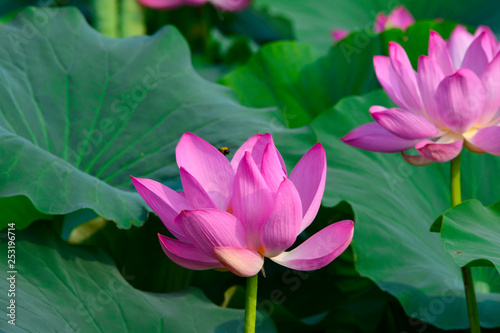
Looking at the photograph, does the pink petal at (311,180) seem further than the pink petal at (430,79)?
No

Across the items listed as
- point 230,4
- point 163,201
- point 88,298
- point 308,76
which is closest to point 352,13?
point 230,4

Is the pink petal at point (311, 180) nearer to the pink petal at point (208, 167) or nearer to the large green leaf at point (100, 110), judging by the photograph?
the pink petal at point (208, 167)

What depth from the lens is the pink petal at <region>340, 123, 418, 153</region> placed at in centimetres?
91

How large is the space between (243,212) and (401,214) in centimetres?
60

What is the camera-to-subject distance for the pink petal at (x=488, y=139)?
0.84m

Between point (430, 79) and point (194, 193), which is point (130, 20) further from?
point (194, 193)

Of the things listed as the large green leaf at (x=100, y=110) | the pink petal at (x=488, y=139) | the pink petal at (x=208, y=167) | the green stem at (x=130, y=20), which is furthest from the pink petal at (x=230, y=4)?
the pink petal at (x=208, y=167)

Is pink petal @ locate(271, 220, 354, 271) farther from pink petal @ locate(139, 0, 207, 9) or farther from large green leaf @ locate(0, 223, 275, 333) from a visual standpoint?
pink petal @ locate(139, 0, 207, 9)

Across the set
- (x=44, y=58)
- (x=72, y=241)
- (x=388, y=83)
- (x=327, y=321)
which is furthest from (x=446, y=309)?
(x=44, y=58)

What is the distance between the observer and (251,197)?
0.61 m

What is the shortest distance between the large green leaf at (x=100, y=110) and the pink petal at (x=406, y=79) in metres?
0.35

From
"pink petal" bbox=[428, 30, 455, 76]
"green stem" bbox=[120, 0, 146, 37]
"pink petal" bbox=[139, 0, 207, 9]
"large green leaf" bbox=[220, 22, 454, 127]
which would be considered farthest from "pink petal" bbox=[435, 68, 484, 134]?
"pink petal" bbox=[139, 0, 207, 9]

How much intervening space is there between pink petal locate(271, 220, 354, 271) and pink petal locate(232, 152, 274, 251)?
55mm

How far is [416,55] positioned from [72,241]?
1.03 metres
